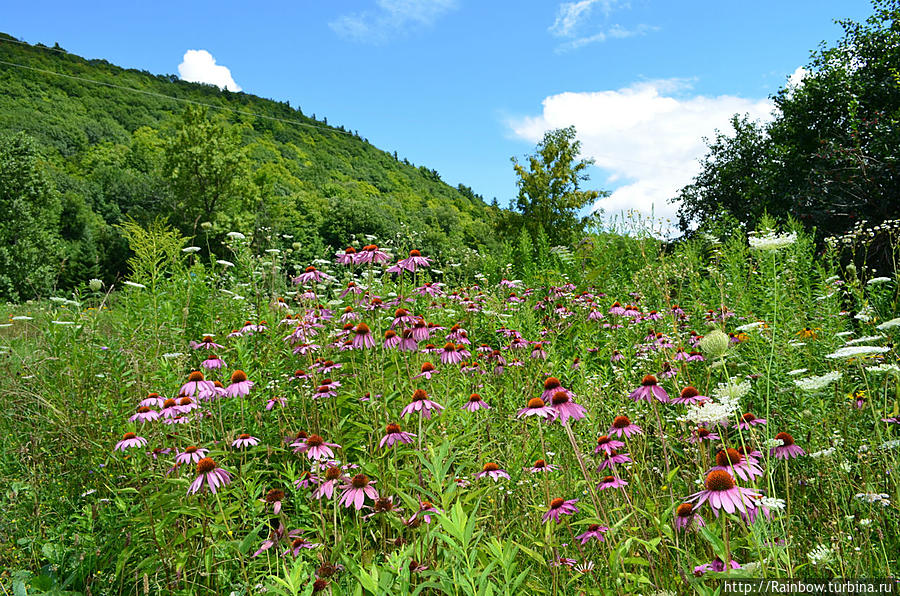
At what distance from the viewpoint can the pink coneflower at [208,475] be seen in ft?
5.19

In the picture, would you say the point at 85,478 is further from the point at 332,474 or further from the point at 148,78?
the point at 148,78

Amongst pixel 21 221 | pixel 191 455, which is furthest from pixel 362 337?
pixel 21 221

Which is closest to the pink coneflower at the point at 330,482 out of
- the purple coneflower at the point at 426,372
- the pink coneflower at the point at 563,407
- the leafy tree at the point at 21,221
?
the purple coneflower at the point at 426,372

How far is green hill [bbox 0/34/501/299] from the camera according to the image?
69.9 ft

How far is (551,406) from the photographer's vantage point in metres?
1.63

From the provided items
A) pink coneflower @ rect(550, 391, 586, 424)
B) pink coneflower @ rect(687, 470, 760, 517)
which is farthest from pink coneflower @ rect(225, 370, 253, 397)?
A: pink coneflower @ rect(687, 470, 760, 517)

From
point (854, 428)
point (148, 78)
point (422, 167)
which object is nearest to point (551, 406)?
point (854, 428)

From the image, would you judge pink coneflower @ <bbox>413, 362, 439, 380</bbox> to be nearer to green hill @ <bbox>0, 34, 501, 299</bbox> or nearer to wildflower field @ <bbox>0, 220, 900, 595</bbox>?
wildflower field @ <bbox>0, 220, 900, 595</bbox>

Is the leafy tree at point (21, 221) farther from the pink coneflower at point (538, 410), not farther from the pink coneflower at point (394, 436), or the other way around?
the pink coneflower at point (538, 410)

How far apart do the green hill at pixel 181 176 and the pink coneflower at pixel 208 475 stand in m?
3.29

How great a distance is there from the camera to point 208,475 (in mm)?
1608

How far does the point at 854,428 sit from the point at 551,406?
1816 millimetres

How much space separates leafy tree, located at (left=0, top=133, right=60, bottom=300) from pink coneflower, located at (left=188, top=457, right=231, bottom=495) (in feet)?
79.6

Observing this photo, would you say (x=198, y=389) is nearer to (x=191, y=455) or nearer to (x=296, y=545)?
(x=191, y=455)
